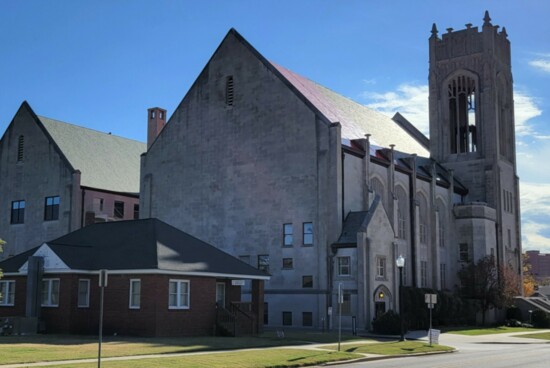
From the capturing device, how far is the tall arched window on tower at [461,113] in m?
79.1

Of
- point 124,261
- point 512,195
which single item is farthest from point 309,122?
point 512,195

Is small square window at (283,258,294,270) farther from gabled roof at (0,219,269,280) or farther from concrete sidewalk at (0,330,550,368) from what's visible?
gabled roof at (0,219,269,280)

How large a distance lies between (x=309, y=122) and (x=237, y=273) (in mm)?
18227

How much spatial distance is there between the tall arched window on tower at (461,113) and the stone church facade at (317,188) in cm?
135

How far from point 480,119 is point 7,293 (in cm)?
5429

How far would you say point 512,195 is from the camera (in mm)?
79750

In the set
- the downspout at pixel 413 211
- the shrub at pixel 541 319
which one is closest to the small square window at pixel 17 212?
the downspout at pixel 413 211

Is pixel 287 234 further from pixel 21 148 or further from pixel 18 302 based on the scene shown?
pixel 21 148

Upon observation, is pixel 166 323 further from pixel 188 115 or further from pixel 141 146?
pixel 141 146

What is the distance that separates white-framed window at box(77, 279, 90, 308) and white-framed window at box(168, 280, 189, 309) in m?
A: 4.58

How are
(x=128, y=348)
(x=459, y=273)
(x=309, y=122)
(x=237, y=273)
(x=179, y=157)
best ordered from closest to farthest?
(x=128, y=348) < (x=237, y=273) < (x=309, y=122) < (x=179, y=157) < (x=459, y=273)

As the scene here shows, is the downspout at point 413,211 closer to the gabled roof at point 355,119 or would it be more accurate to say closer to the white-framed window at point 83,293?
the gabled roof at point 355,119

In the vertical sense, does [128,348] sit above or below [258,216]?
below

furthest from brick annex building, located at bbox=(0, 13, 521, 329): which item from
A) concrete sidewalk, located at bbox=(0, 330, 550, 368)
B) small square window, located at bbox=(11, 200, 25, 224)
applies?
concrete sidewalk, located at bbox=(0, 330, 550, 368)
